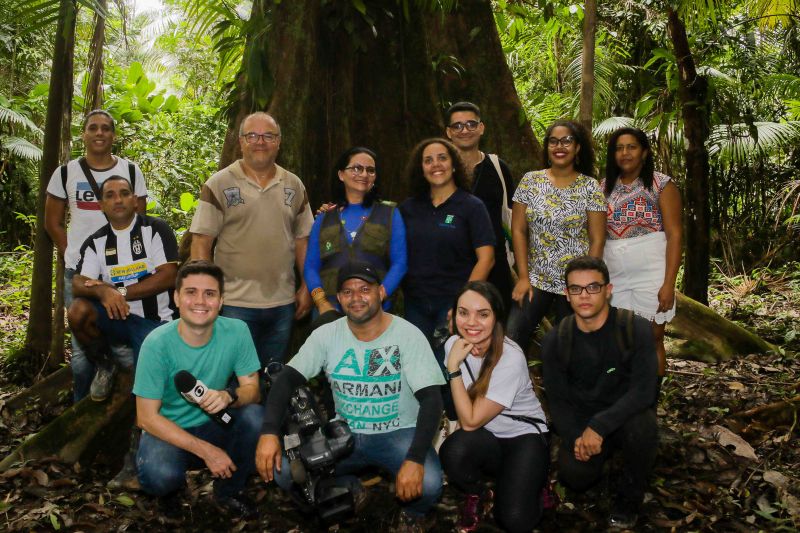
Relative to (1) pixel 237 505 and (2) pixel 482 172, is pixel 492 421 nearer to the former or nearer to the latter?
(1) pixel 237 505

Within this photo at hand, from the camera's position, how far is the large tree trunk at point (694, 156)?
7.54 m

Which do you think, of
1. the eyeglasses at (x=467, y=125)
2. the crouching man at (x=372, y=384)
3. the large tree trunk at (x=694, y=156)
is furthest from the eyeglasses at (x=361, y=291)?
the large tree trunk at (x=694, y=156)

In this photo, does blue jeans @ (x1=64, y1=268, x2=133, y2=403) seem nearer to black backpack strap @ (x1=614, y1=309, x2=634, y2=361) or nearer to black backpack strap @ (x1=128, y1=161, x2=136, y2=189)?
black backpack strap @ (x1=128, y1=161, x2=136, y2=189)

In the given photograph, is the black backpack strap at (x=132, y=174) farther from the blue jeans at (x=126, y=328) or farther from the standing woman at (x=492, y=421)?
the standing woman at (x=492, y=421)

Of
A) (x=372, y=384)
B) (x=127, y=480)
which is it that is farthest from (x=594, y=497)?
(x=127, y=480)

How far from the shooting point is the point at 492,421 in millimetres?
3928

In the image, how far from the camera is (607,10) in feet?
37.4

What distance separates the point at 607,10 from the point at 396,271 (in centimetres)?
880

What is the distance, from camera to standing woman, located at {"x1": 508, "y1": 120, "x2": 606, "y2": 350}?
444 cm

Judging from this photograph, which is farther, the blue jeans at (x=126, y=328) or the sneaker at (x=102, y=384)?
the sneaker at (x=102, y=384)

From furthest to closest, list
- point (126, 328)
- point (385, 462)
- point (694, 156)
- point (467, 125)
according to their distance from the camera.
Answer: point (694, 156) < point (126, 328) < point (467, 125) < point (385, 462)

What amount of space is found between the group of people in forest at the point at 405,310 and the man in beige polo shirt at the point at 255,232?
13mm

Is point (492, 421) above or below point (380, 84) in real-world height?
below

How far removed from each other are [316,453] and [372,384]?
0.48 m
